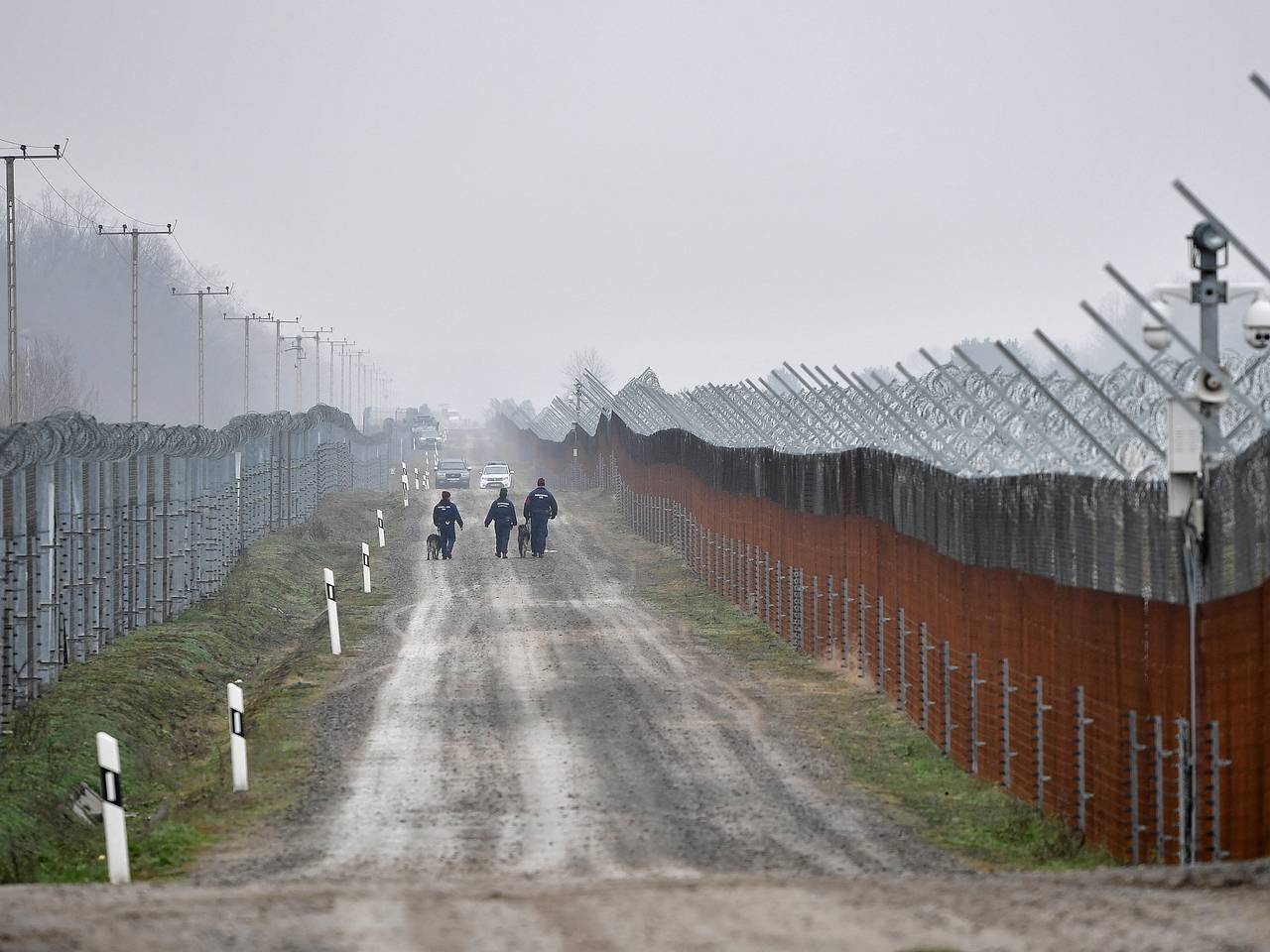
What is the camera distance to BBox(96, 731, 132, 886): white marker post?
35.1ft

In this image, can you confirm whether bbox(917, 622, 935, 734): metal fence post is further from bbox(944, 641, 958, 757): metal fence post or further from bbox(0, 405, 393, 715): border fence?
bbox(0, 405, 393, 715): border fence

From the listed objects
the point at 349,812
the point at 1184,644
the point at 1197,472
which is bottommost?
the point at 349,812

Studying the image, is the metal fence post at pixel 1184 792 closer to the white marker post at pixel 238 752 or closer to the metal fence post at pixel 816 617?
the white marker post at pixel 238 752

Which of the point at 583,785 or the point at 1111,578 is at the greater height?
the point at 1111,578

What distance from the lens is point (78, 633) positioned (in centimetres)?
1998

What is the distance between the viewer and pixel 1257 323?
35.5 ft

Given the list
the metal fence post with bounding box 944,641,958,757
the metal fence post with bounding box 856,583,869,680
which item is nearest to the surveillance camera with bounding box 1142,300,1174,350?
the metal fence post with bounding box 944,641,958,757

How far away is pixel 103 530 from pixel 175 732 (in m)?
3.25

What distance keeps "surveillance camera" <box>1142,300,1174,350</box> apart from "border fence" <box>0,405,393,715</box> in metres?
9.12

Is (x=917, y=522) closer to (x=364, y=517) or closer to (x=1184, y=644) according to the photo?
(x=1184, y=644)

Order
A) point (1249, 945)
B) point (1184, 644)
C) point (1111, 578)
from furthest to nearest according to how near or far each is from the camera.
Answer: point (1111, 578) → point (1184, 644) → point (1249, 945)

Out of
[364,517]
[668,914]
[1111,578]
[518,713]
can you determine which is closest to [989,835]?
[1111,578]

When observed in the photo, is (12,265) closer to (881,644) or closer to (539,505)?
(539,505)

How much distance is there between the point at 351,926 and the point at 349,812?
4629mm
